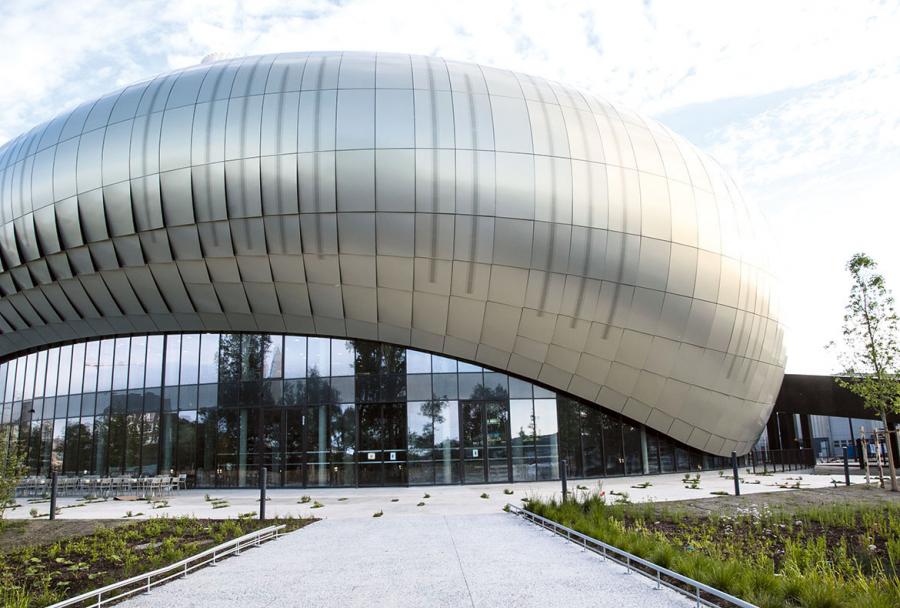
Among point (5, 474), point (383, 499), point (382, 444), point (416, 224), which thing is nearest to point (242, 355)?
point (382, 444)

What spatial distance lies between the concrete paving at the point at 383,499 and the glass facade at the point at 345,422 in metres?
0.89

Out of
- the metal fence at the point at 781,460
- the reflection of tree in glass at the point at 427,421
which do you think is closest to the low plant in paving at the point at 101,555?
the reflection of tree in glass at the point at 427,421

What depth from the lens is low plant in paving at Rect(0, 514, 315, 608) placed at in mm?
9211

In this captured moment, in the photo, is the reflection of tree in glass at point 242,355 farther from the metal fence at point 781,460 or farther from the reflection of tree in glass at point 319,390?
the metal fence at point 781,460

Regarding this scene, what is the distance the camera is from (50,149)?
26828 millimetres

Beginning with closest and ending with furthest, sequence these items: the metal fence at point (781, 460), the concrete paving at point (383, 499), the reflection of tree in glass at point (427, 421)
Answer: the concrete paving at point (383, 499) < the reflection of tree in glass at point (427, 421) < the metal fence at point (781, 460)

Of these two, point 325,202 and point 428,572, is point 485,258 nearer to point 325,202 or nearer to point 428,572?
point 325,202

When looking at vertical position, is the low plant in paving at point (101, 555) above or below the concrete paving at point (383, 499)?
above

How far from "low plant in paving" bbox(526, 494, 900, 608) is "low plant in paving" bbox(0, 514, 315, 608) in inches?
→ 287

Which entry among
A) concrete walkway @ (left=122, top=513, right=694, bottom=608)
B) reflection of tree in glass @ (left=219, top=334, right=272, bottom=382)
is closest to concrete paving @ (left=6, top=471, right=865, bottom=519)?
reflection of tree in glass @ (left=219, top=334, right=272, bottom=382)

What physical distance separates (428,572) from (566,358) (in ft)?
55.4

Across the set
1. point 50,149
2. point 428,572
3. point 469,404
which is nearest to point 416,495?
point 469,404

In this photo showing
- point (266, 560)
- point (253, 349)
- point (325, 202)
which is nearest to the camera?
point (266, 560)

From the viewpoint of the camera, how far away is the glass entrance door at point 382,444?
87.4ft
